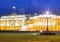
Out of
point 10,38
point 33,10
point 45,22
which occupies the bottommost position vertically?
point 10,38

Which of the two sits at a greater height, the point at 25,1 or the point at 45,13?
the point at 25,1

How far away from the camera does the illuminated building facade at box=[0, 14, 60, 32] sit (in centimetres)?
235

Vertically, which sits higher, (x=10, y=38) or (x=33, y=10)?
(x=33, y=10)

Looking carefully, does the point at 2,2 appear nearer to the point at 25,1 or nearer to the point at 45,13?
the point at 25,1

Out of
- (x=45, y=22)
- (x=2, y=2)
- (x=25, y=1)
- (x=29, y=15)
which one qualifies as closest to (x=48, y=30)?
(x=45, y=22)

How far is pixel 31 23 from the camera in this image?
2.37 metres

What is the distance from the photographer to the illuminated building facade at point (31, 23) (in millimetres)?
2348

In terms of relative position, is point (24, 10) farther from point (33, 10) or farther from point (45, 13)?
point (45, 13)

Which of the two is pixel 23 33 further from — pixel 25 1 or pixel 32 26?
pixel 25 1

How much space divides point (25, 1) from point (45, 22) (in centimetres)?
35

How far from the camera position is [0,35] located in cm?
238

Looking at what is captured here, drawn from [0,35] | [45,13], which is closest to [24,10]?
[45,13]

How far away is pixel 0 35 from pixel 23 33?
0.92 ft

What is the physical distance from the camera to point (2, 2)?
7.95 ft
